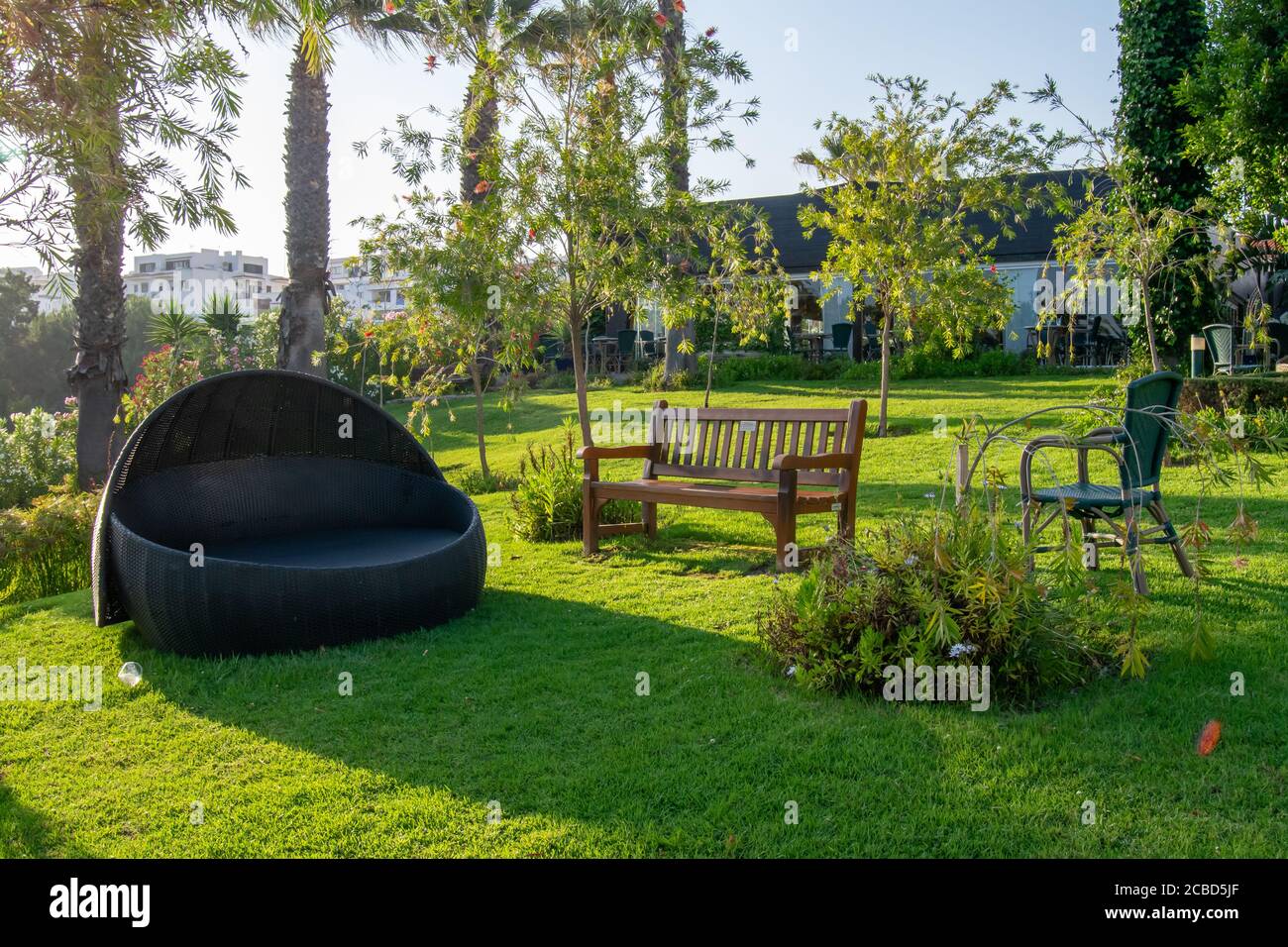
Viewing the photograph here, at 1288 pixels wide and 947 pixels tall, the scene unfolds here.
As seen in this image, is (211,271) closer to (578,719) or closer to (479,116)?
(479,116)

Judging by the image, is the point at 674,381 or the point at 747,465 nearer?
the point at 747,465

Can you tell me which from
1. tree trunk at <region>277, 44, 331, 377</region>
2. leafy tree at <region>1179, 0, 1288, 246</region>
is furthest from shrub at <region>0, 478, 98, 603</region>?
leafy tree at <region>1179, 0, 1288, 246</region>

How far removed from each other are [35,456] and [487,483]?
664 centimetres

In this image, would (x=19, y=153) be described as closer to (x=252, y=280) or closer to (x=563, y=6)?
(x=563, y=6)

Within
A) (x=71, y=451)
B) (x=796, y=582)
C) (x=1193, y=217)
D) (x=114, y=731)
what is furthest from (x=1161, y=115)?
(x=71, y=451)

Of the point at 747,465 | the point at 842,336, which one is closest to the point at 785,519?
the point at 747,465

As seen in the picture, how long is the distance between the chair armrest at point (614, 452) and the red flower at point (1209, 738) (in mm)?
4678

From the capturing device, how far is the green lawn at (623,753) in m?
3.21

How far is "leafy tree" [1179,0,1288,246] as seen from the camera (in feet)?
31.3

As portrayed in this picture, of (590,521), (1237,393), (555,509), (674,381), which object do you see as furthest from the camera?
(674,381)

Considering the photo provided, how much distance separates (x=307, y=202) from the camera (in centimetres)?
1479

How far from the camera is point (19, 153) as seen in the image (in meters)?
5.02

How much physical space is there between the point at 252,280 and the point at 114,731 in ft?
405

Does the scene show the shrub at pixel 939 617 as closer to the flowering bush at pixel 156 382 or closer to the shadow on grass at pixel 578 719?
the shadow on grass at pixel 578 719
